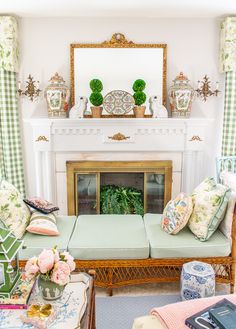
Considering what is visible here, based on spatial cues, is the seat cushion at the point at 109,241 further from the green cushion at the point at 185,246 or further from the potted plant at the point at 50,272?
the potted plant at the point at 50,272

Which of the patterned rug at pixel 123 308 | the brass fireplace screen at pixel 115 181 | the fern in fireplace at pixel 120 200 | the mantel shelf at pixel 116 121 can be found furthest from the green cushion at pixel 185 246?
the mantel shelf at pixel 116 121

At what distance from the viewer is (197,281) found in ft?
8.04

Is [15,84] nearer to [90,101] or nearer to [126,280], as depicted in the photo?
[90,101]

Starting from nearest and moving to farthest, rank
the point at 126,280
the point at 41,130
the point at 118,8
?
the point at 126,280 < the point at 118,8 < the point at 41,130

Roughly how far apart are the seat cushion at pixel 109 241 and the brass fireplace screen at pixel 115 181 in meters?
0.93

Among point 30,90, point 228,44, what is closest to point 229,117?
point 228,44

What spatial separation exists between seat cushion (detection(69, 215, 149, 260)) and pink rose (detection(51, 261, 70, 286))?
79 centimetres

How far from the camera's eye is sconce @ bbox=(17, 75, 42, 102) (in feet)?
12.8

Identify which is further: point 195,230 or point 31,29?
point 31,29

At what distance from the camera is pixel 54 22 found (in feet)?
12.7

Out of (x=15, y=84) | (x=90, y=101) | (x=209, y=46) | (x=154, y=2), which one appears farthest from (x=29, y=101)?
(x=209, y=46)

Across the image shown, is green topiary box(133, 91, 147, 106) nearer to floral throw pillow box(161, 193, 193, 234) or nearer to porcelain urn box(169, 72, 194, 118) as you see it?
porcelain urn box(169, 72, 194, 118)

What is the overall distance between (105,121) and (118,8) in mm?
1213

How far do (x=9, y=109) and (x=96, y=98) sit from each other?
1.05 metres
